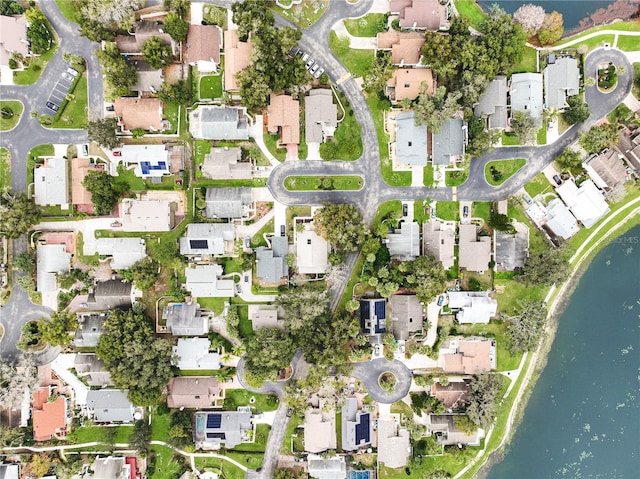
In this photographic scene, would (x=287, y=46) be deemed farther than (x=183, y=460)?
No

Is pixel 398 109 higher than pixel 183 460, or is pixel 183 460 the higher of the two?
pixel 398 109

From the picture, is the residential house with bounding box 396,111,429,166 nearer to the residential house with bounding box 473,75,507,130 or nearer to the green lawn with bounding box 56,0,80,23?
the residential house with bounding box 473,75,507,130

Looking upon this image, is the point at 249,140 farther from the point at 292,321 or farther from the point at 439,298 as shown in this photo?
the point at 439,298

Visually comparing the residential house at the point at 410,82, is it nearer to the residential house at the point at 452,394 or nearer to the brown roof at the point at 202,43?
the brown roof at the point at 202,43

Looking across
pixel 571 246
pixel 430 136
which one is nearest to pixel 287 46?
pixel 430 136

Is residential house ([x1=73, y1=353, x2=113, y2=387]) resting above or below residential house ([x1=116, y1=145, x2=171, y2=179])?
below

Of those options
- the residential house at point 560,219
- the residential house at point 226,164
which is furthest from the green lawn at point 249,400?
the residential house at point 560,219

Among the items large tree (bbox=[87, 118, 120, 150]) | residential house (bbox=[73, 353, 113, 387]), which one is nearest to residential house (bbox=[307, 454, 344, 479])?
residential house (bbox=[73, 353, 113, 387])
